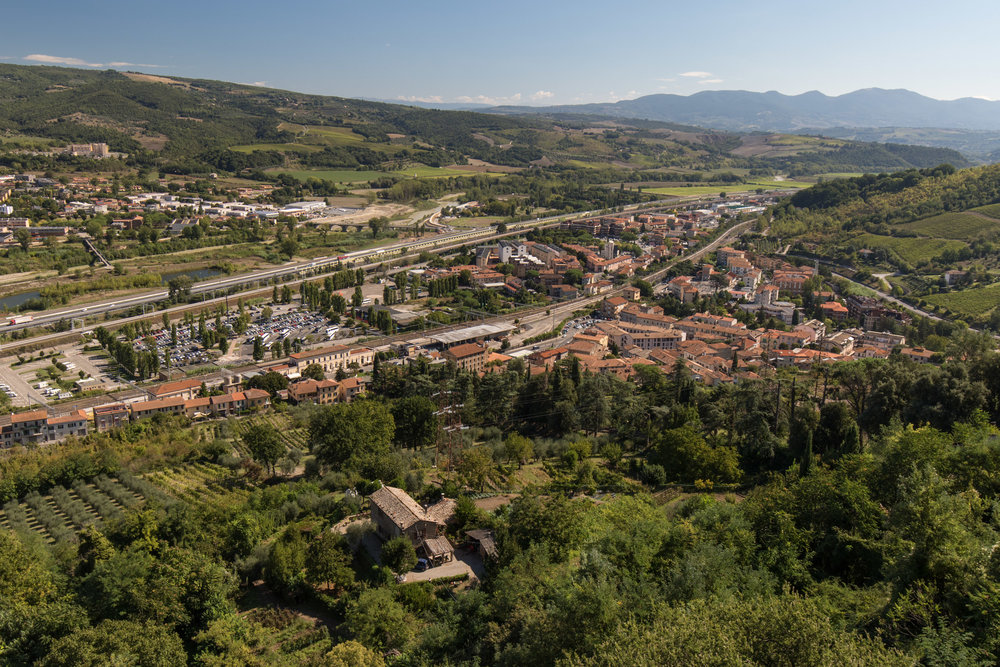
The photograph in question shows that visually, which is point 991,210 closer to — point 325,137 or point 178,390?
point 178,390

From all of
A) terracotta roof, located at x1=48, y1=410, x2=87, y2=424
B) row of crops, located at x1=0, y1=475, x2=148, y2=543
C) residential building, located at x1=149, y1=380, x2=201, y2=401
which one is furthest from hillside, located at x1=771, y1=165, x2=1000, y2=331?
terracotta roof, located at x1=48, y1=410, x2=87, y2=424

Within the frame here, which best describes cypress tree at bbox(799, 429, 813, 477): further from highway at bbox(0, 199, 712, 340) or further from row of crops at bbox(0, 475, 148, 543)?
highway at bbox(0, 199, 712, 340)

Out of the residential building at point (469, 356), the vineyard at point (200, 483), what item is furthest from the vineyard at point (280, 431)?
the residential building at point (469, 356)

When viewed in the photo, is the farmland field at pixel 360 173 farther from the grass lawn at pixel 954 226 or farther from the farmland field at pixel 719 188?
the grass lawn at pixel 954 226

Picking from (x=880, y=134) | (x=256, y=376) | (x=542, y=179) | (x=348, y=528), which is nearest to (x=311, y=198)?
(x=542, y=179)

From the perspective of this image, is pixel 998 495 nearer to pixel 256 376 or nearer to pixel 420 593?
pixel 420 593

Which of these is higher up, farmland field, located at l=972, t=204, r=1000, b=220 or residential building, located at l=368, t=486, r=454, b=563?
farmland field, located at l=972, t=204, r=1000, b=220
